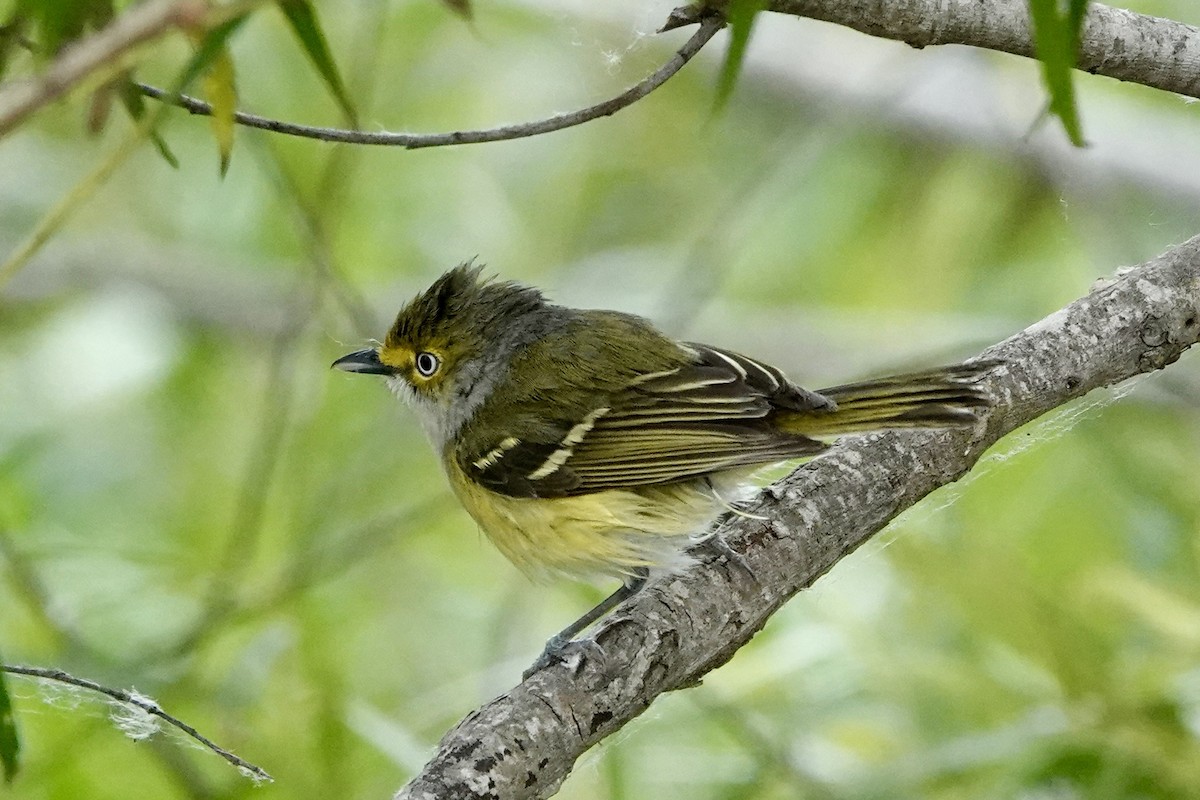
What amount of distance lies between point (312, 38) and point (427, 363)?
2026 mm

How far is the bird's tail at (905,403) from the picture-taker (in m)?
2.50

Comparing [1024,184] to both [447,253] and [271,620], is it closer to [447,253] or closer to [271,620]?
[447,253]

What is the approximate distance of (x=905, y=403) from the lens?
2543 millimetres

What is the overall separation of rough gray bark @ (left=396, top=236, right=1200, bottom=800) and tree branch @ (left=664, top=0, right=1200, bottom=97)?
527 mm

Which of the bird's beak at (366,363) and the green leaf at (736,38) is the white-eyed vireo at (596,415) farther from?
the green leaf at (736,38)

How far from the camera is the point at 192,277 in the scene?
561cm

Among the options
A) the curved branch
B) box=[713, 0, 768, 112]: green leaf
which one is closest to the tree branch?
the curved branch

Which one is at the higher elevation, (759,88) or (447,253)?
(759,88)

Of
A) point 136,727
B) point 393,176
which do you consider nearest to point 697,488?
point 136,727

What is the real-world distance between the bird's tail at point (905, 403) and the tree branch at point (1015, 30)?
0.62 metres

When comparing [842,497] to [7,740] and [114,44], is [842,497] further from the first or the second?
[114,44]

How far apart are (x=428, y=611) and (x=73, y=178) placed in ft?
8.28

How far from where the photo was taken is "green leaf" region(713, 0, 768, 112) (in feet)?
4.66

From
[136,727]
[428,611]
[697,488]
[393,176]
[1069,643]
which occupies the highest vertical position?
[393,176]
